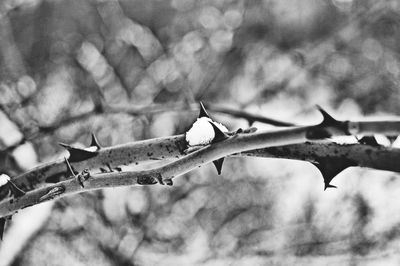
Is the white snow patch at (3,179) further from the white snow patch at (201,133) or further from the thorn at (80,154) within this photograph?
the white snow patch at (201,133)

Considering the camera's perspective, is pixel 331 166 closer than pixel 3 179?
Yes

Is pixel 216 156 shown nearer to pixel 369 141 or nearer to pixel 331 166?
pixel 331 166

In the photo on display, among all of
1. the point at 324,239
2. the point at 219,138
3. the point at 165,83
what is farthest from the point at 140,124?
the point at 219,138

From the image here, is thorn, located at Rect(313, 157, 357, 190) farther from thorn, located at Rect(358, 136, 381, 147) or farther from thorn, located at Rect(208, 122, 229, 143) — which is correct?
thorn, located at Rect(208, 122, 229, 143)

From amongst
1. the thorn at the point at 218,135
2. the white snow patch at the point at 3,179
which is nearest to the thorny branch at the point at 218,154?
the thorn at the point at 218,135

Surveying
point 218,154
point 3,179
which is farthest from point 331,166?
point 3,179

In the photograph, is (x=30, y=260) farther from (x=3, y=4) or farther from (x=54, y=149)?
(x=3, y=4)

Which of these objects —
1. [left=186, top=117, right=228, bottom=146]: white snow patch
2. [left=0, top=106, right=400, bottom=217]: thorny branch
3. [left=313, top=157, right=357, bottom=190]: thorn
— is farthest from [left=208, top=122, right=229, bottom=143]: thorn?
[left=313, top=157, right=357, bottom=190]: thorn
